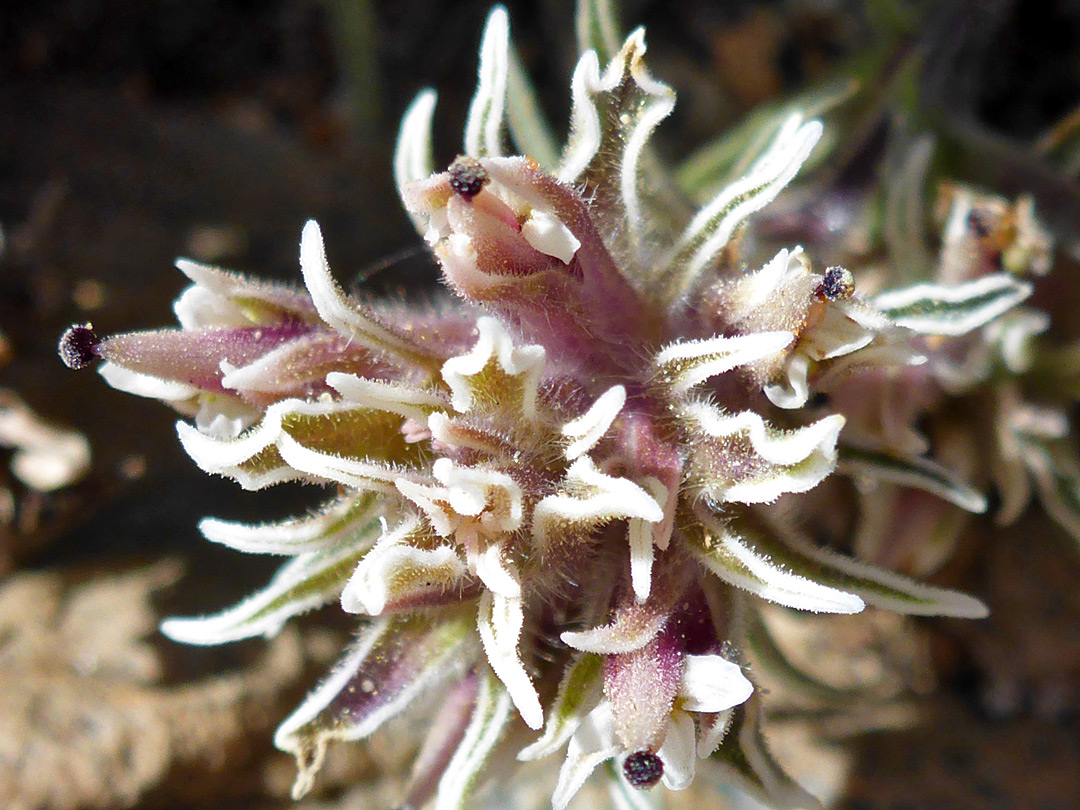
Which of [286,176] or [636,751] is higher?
[286,176]

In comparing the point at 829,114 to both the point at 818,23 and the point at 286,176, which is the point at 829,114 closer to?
the point at 818,23

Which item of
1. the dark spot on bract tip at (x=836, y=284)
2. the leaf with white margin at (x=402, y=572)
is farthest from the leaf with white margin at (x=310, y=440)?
the dark spot on bract tip at (x=836, y=284)

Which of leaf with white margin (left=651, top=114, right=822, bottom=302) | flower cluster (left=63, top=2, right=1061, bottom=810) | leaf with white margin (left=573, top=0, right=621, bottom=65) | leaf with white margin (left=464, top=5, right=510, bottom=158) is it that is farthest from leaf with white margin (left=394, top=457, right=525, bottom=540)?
leaf with white margin (left=573, top=0, right=621, bottom=65)

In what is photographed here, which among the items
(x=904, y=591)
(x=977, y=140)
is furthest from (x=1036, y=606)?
(x=904, y=591)

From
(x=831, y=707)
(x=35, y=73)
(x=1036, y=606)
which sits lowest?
(x=1036, y=606)

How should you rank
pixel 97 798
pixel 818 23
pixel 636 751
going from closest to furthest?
pixel 636 751 < pixel 97 798 < pixel 818 23

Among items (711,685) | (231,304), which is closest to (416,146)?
(231,304)

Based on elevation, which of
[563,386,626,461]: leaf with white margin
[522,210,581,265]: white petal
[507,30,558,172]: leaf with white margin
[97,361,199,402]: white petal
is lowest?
[563,386,626,461]: leaf with white margin

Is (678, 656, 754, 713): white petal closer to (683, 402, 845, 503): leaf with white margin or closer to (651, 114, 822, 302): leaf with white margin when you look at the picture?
(683, 402, 845, 503): leaf with white margin

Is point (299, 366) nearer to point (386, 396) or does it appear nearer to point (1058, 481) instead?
point (386, 396)
